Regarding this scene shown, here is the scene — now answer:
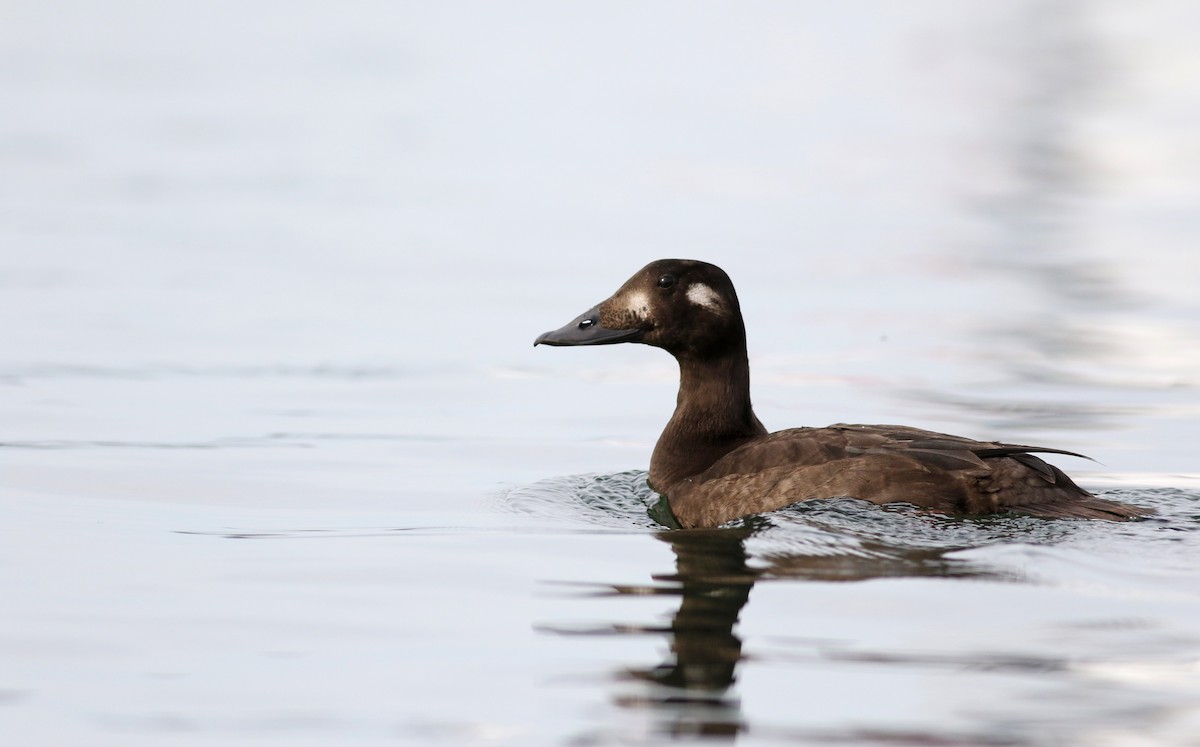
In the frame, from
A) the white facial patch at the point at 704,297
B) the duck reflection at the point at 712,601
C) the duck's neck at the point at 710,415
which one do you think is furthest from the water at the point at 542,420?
the white facial patch at the point at 704,297

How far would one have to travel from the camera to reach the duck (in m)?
7.39

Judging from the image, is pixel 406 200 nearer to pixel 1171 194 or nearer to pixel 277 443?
pixel 1171 194

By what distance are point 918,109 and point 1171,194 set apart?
43.1 ft

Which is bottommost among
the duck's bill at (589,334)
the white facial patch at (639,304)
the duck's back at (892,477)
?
the duck's back at (892,477)

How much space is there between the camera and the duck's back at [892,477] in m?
7.36

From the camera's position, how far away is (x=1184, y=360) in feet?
41.8

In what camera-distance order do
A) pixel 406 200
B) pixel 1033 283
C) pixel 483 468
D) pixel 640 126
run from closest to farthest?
pixel 483 468, pixel 1033 283, pixel 406 200, pixel 640 126

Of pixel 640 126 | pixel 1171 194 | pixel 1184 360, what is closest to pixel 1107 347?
pixel 1184 360

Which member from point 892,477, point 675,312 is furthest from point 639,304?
point 892,477

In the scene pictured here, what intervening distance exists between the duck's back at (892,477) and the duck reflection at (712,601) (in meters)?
0.26

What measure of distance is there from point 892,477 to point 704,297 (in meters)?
1.60

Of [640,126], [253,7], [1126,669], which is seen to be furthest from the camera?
[253,7]

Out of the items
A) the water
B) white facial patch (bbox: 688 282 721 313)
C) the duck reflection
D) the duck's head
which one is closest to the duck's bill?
the duck's head

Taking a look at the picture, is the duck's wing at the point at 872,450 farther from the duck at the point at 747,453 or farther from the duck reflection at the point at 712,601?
the duck reflection at the point at 712,601
